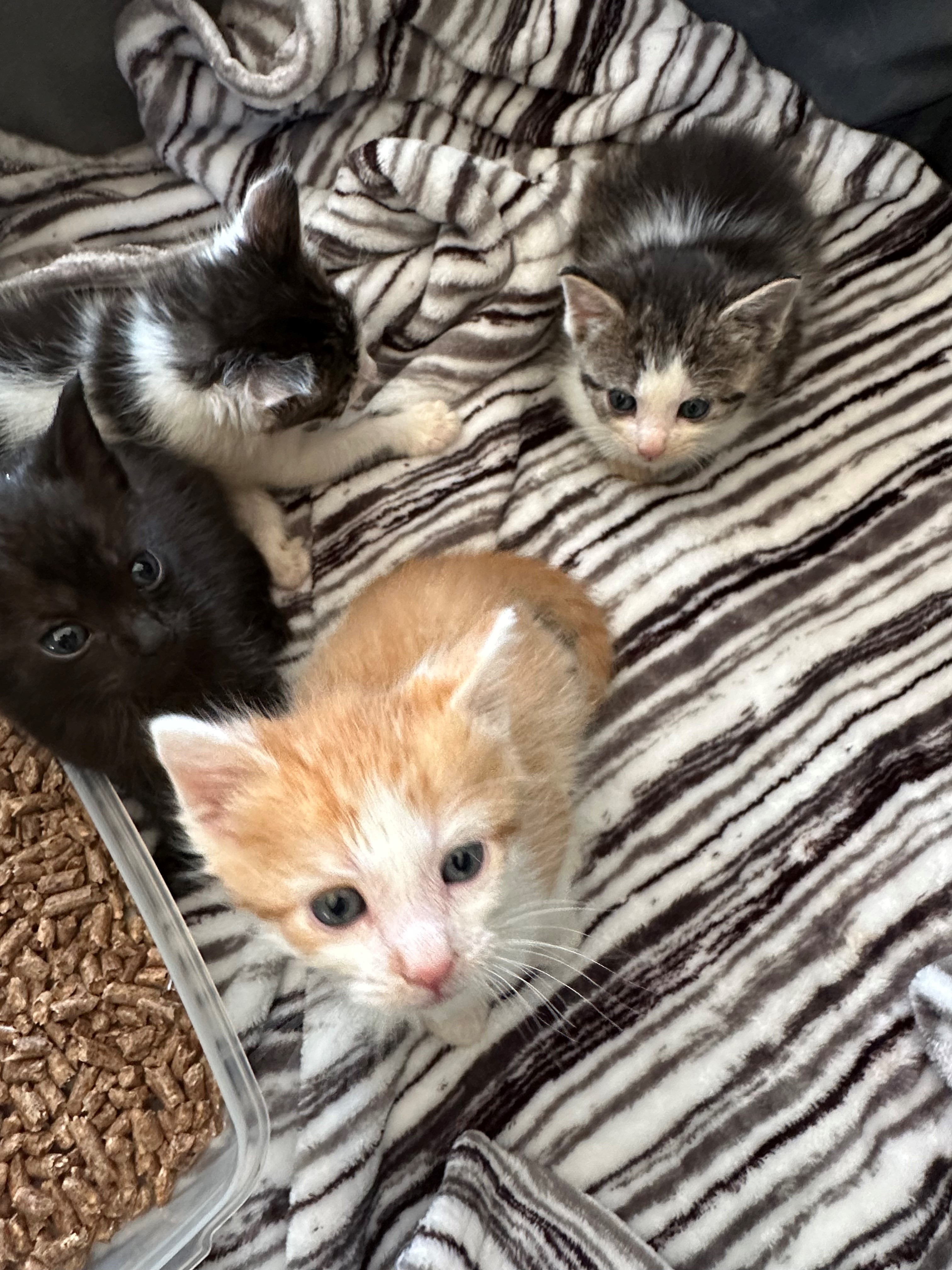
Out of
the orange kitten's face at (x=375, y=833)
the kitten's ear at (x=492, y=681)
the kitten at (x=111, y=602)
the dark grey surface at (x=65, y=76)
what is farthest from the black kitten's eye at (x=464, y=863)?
the dark grey surface at (x=65, y=76)

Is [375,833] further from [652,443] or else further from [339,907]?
[652,443]

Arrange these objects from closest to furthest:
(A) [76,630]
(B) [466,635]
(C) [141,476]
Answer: (B) [466,635] < (A) [76,630] < (C) [141,476]

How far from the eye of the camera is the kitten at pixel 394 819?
2.50 ft

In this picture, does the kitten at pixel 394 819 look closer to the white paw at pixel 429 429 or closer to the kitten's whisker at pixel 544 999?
the kitten's whisker at pixel 544 999

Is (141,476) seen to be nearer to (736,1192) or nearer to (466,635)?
(466,635)

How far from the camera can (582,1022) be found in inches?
49.3

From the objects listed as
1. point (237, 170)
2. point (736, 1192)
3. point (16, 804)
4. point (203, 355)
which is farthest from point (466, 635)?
point (237, 170)

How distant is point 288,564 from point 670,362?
638 millimetres

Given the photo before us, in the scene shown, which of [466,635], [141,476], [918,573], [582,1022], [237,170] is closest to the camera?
[466,635]

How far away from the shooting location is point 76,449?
1034mm

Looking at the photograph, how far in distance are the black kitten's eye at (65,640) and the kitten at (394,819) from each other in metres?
0.26

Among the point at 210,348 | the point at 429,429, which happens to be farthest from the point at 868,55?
the point at 210,348

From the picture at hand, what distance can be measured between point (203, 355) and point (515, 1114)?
43.5 inches

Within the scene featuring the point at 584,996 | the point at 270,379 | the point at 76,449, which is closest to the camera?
the point at 76,449
